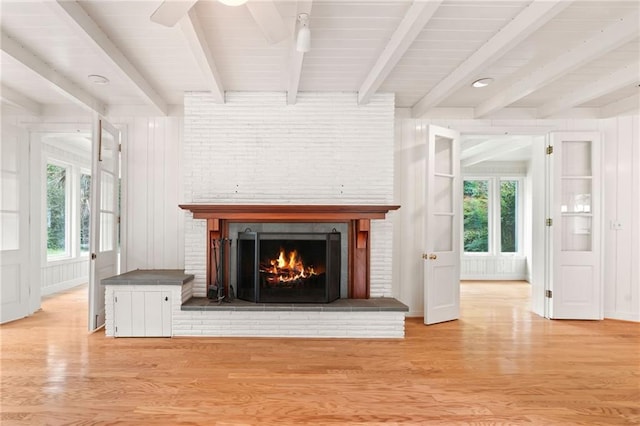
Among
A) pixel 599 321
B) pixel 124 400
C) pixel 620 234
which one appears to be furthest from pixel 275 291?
pixel 620 234

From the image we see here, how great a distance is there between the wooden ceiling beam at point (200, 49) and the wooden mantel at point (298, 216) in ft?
3.82

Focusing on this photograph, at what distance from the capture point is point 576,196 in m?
4.57

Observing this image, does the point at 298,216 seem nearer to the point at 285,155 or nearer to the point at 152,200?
the point at 285,155

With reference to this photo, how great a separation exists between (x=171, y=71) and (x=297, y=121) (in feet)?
4.30

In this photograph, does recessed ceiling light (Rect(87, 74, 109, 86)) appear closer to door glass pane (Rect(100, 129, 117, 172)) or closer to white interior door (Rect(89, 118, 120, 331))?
white interior door (Rect(89, 118, 120, 331))

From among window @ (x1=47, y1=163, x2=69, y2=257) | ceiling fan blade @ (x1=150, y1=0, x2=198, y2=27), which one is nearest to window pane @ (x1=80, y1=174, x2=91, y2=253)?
window @ (x1=47, y1=163, x2=69, y2=257)

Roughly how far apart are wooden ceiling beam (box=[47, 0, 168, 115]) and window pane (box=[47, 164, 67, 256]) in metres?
3.45

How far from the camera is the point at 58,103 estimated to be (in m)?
4.46

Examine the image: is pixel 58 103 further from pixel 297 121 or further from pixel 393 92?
pixel 393 92

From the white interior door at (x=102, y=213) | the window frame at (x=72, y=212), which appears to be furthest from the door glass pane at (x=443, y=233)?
the window frame at (x=72, y=212)

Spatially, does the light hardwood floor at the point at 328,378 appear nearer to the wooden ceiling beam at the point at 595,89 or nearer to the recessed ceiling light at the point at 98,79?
the wooden ceiling beam at the point at 595,89

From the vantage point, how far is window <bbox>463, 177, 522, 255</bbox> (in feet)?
26.0

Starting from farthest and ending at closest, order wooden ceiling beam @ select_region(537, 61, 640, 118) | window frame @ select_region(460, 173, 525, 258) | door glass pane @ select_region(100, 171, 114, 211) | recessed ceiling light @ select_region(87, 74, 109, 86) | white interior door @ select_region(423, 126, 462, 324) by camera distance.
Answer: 1. window frame @ select_region(460, 173, 525, 258)
2. white interior door @ select_region(423, 126, 462, 324)
3. door glass pane @ select_region(100, 171, 114, 211)
4. recessed ceiling light @ select_region(87, 74, 109, 86)
5. wooden ceiling beam @ select_region(537, 61, 640, 118)

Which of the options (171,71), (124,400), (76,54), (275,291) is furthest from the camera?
(275,291)
